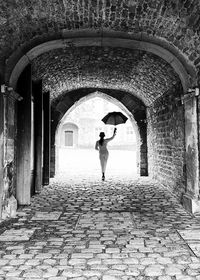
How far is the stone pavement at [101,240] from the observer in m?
2.76

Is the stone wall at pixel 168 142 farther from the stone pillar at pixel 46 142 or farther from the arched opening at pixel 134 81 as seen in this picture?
the stone pillar at pixel 46 142

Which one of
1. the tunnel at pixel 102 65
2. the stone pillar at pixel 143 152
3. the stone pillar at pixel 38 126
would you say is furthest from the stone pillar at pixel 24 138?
the stone pillar at pixel 143 152

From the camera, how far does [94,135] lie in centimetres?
3350

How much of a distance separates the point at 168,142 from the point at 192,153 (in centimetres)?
219

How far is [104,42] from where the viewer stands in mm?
5473

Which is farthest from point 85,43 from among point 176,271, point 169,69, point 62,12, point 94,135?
point 94,135

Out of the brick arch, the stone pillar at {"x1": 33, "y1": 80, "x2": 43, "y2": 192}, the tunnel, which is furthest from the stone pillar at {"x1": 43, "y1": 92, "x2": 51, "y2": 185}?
the brick arch

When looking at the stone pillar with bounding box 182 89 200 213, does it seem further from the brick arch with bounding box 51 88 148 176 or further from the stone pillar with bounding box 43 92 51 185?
the brick arch with bounding box 51 88 148 176

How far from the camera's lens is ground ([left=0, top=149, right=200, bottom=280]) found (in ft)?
9.05

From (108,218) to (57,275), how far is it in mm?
2188

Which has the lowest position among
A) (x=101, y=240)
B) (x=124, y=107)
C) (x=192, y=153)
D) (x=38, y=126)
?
(x=101, y=240)

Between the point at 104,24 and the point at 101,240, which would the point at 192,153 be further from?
the point at 104,24

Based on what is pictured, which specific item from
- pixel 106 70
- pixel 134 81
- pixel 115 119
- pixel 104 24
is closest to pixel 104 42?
pixel 104 24

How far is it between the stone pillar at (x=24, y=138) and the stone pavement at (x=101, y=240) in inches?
12.8
